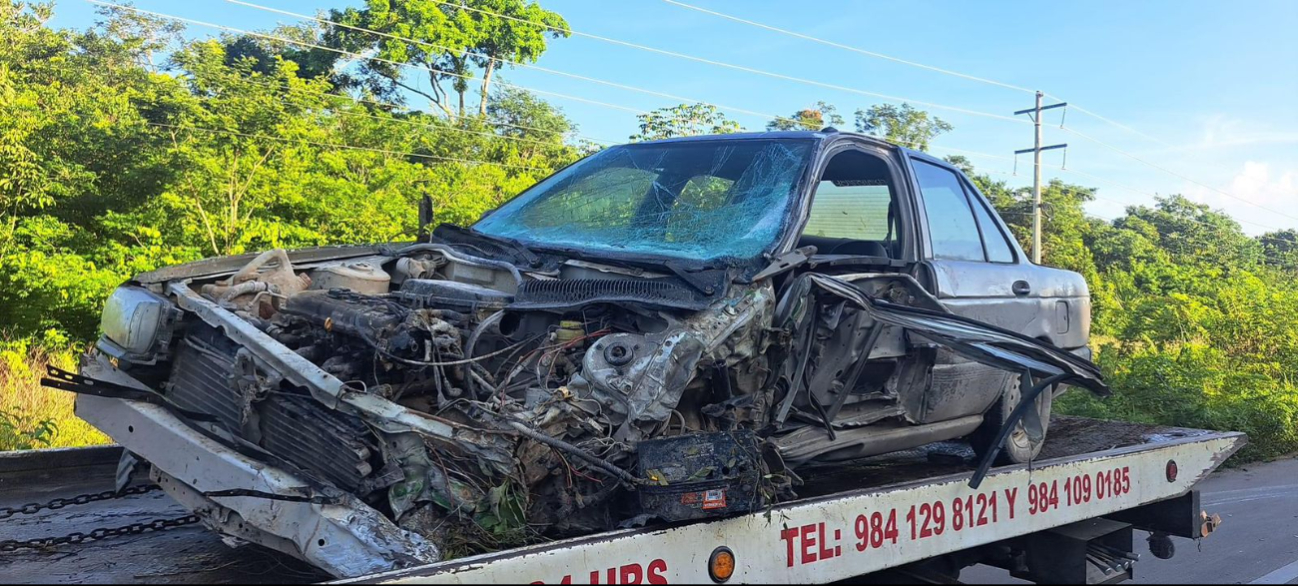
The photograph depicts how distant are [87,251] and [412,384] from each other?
11.7 meters

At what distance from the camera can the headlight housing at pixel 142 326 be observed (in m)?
3.45

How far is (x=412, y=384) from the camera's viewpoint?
3105mm

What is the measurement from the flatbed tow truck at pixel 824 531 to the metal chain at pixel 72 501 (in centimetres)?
1

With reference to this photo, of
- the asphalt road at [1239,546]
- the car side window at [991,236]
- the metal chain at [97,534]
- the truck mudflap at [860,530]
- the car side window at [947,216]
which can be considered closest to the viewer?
the truck mudflap at [860,530]

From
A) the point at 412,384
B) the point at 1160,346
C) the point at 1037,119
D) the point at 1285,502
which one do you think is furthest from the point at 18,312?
the point at 1037,119

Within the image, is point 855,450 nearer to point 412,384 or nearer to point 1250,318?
point 412,384

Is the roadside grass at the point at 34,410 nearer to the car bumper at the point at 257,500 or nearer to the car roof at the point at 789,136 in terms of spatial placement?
the car bumper at the point at 257,500

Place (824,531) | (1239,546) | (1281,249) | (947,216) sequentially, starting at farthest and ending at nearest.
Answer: (1281,249) < (1239,546) < (947,216) < (824,531)

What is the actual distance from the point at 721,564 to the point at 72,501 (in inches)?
108

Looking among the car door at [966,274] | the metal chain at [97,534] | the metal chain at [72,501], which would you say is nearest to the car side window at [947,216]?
the car door at [966,274]

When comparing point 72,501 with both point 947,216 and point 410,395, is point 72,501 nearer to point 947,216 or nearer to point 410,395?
point 410,395

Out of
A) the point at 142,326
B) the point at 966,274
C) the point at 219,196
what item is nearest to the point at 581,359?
the point at 142,326

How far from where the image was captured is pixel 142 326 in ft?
11.3

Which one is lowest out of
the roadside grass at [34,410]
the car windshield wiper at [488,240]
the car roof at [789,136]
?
the roadside grass at [34,410]
